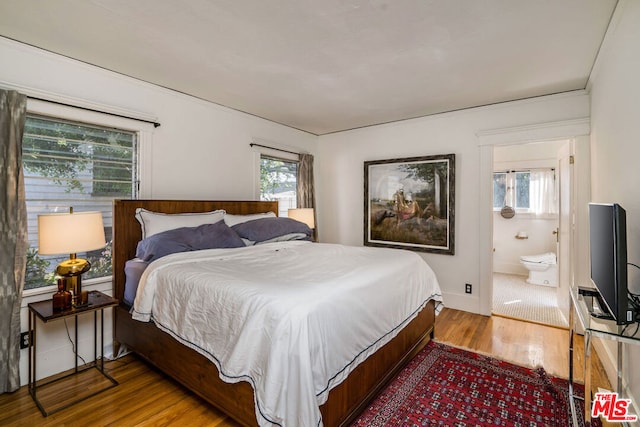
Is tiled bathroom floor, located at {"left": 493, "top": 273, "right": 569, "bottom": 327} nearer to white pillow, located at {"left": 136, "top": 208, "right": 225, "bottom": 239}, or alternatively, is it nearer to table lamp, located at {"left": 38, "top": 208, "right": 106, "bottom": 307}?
white pillow, located at {"left": 136, "top": 208, "right": 225, "bottom": 239}

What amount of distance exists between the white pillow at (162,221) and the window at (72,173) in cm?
31

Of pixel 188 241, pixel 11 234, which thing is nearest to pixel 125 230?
pixel 188 241

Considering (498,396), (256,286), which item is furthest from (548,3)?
(498,396)

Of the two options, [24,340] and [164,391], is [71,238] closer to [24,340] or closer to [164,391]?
[24,340]

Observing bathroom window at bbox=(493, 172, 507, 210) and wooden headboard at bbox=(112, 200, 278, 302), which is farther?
bathroom window at bbox=(493, 172, 507, 210)

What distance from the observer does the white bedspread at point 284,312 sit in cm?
137

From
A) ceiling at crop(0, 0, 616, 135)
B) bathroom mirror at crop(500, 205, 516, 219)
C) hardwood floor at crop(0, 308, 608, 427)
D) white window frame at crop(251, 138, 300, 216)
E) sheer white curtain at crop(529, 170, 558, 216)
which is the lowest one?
hardwood floor at crop(0, 308, 608, 427)

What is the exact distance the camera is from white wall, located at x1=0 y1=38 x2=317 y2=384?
2.35m

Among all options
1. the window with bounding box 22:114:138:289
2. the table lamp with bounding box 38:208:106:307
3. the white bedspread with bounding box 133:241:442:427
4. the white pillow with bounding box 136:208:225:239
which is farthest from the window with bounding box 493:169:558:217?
the table lamp with bounding box 38:208:106:307

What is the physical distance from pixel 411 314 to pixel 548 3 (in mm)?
2182

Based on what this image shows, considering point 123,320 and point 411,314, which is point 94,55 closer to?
point 123,320

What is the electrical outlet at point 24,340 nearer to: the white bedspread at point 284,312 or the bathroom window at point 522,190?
the white bedspread at point 284,312

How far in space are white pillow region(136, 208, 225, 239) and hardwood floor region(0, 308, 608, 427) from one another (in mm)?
1119

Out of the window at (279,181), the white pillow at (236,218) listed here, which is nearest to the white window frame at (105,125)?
the white pillow at (236,218)
